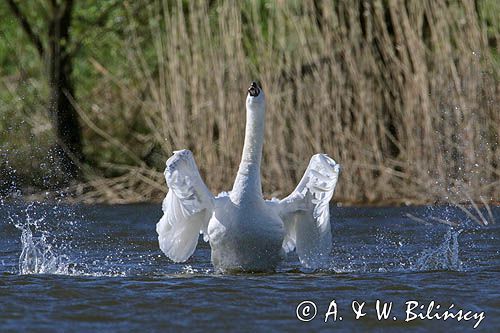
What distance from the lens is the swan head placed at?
275 inches

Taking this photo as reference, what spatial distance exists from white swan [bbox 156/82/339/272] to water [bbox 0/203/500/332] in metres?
0.14

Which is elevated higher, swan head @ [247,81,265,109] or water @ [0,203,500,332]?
swan head @ [247,81,265,109]

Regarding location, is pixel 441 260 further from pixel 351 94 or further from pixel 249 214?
pixel 351 94

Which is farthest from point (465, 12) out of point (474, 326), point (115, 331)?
point (115, 331)

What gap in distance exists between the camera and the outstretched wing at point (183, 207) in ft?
22.0

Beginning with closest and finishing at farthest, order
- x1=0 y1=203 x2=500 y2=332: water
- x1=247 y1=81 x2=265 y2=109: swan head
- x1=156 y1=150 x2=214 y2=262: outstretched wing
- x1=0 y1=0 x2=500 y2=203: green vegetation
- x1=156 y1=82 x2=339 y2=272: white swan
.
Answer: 1. x1=0 y1=203 x2=500 y2=332: water
2. x1=156 y1=150 x2=214 y2=262: outstretched wing
3. x1=156 y1=82 x2=339 y2=272: white swan
4. x1=247 y1=81 x2=265 y2=109: swan head
5. x1=0 y1=0 x2=500 y2=203: green vegetation

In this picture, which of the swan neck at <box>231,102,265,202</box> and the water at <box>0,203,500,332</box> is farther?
the swan neck at <box>231,102,265,202</box>

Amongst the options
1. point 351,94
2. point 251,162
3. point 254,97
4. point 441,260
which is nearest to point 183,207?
point 251,162

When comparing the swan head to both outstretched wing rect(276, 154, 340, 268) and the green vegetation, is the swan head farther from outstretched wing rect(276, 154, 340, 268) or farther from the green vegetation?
the green vegetation

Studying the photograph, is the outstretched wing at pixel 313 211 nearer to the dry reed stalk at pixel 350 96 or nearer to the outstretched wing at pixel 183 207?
the outstretched wing at pixel 183 207

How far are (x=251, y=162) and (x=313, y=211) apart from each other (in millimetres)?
483

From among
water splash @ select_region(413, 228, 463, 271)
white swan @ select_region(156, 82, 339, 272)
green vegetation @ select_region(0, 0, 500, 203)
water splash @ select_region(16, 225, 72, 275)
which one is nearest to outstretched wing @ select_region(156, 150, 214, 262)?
white swan @ select_region(156, 82, 339, 272)

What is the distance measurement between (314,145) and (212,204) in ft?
13.6

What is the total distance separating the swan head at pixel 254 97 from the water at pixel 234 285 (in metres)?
1.02
